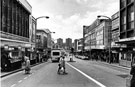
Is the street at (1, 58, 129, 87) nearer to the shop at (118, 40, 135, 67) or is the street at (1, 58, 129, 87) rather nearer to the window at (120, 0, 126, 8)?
the shop at (118, 40, 135, 67)

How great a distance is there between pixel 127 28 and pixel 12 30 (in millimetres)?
21209

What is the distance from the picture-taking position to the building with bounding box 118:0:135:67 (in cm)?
3497

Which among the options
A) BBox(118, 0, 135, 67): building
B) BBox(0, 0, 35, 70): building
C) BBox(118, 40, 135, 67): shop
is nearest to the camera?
→ BBox(0, 0, 35, 70): building

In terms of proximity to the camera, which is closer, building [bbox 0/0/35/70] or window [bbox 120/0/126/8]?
building [bbox 0/0/35/70]

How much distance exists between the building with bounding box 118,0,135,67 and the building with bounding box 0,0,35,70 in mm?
17441

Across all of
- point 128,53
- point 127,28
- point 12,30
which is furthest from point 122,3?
point 12,30

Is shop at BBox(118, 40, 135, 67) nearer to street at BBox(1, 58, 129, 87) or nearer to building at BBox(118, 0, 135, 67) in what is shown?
building at BBox(118, 0, 135, 67)

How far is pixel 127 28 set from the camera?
38094mm

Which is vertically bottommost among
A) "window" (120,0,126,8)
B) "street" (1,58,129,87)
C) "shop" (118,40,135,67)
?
"street" (1,58,129,87)

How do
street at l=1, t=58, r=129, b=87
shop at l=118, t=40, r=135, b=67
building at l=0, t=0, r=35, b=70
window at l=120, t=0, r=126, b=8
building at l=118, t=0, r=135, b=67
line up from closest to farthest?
street at l=1, t=58, r=129, b=87, building at l=0, t=0, r=35, b=70, shop at l=118, t=40, r=135, b=67, building at l=118, t=0, r=135, b=67, window at l=120, t=0, r=126, b=8

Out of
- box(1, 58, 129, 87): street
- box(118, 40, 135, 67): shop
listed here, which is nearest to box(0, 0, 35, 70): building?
box(1, 58, 129, 87): street

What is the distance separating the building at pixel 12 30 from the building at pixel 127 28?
57.2ft

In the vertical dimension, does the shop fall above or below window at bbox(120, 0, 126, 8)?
below

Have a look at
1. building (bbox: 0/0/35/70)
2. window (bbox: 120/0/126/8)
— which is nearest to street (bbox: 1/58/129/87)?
building (bbox: 0/0/35/70)
